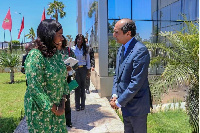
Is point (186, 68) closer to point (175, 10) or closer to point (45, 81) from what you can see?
point (45, 81)

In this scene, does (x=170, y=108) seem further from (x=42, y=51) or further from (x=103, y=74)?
(x=42, y=51)

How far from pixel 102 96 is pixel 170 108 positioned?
218cm

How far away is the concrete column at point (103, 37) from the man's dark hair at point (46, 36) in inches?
189

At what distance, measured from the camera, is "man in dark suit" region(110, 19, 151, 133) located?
2182 mm

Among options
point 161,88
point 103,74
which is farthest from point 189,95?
point 103,74

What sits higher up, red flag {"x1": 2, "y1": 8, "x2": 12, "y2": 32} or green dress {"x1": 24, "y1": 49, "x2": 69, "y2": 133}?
red flag {"x1": 2, "y1": 8, "x2": 12, "y2": 32}

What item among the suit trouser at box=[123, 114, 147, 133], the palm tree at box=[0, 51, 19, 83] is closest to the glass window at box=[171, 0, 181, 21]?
the suit trouser at box=[123, 114, 147, 133]

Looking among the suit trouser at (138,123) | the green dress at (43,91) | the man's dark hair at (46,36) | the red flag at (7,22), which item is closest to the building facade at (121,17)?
the suit trouser at (138,123)

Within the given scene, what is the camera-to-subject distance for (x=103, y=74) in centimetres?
683

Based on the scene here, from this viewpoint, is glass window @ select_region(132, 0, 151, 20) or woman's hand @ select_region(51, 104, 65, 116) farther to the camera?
glass window @ select_region(132, 0, 151, 20)

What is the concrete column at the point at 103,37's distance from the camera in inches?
258

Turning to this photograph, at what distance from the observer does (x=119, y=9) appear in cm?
675

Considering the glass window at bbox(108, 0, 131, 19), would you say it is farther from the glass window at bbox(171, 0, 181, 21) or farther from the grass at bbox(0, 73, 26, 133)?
the grass at bbox(0, 73, 26, 133)

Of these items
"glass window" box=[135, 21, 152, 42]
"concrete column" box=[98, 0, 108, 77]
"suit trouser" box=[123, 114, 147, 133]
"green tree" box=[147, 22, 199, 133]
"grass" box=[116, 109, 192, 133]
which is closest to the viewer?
"suit trouser" box=[123, 114, 147, 133]
